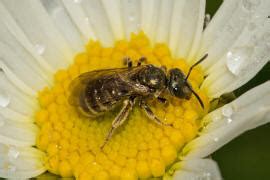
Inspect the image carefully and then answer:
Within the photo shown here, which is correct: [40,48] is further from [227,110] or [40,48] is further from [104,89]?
[227,110]

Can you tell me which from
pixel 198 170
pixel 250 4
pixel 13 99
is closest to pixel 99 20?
pixel 13 99

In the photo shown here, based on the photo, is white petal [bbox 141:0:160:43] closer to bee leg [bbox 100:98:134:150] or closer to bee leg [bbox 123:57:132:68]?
bee leg [bbox 123:57:132:68]

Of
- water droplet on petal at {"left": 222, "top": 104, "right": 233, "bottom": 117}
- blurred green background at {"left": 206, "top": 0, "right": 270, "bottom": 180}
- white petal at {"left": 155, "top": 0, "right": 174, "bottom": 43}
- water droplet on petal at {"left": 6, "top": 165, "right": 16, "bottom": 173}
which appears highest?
white petal at {"left": 155, "top": 0, "right": 174, "bottom": 43}

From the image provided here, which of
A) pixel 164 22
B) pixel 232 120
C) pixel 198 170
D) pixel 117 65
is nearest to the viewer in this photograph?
pixel 198 170

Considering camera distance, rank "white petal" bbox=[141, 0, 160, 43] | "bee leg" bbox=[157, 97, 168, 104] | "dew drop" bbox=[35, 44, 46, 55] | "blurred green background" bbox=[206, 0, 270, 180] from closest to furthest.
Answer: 1. "bee leg" bbox=[157, 97, 168, 104]
2. "blurred green background" bbox=[206, 0, 270, 180]
3. "white petal" bbox=[141, 0, 160, 43]
4. "dew drop" bbox=[35, 44, 46, 55]

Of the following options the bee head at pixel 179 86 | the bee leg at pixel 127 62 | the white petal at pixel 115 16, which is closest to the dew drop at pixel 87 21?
the white petal at pixel 115 16

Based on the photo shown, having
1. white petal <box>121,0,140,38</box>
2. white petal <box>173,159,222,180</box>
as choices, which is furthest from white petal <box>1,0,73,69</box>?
white petal <box>173,159,222,180</box>

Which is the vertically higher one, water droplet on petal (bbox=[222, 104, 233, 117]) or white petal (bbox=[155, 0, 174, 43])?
white petal (bbox=[155, 0, 174, 43])
